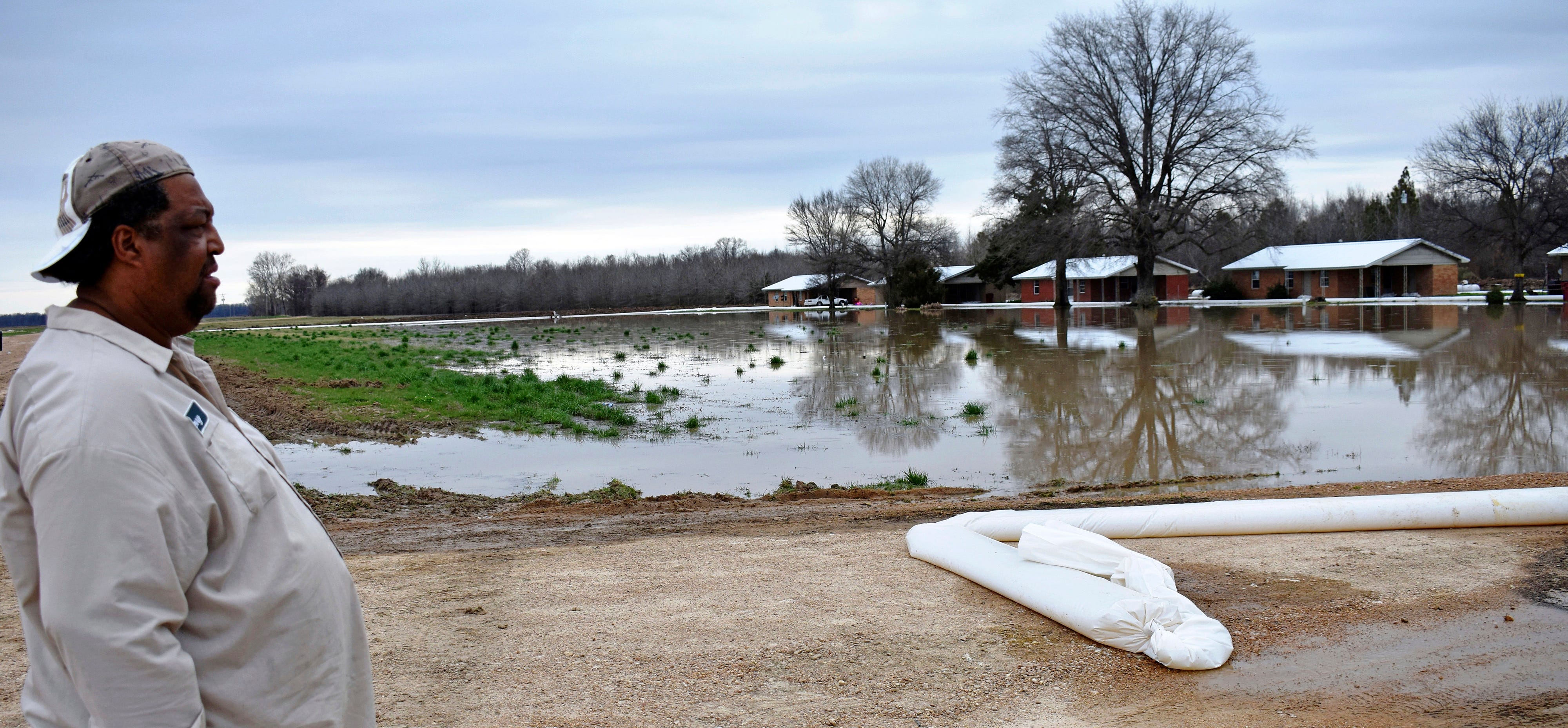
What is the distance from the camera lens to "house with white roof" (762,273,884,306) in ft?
297

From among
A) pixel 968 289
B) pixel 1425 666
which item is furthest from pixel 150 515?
pixel 968 289

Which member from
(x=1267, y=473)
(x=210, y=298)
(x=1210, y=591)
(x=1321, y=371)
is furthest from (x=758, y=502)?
(x=1321, y=371)

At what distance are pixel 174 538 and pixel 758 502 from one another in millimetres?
7912

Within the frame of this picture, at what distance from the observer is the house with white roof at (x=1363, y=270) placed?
59469 mm

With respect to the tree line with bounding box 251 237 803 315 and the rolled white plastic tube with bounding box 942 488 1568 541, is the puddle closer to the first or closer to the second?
the rolled white plastic tube with bounding box 942 488 1568 541

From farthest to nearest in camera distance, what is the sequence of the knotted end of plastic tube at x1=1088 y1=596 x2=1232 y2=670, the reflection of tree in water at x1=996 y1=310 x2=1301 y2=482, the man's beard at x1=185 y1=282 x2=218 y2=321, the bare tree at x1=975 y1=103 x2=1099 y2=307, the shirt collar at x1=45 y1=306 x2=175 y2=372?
the bare tree at x1=975 y1=103 x2=1099 y2=307
the reflection of tree in water at x1=996 y1=310 x2=1301 y2=482
the knotted end of plastic tube at x1=1088 y1=596 x2=1232 y2=670
the man's beard at x1=185 y1=282 x2=218 y2=321
the shirt collar at x1=45 y1=306 x2=175 y2=372

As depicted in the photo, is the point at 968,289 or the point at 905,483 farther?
the point at 968,289

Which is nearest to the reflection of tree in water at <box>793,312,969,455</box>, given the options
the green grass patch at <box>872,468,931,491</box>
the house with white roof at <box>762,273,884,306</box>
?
the green grass patch at <box>872,468,931,491</box>

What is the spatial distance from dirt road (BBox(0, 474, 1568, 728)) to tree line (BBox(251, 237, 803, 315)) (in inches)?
4015

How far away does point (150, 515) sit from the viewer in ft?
6.06

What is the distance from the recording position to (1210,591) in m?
5.83

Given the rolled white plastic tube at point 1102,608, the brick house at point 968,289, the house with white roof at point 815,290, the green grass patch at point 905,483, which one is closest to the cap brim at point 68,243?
the rolled white plastic tube at point 1102,608

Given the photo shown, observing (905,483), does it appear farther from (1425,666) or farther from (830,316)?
(830,316)

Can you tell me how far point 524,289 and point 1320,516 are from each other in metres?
114
